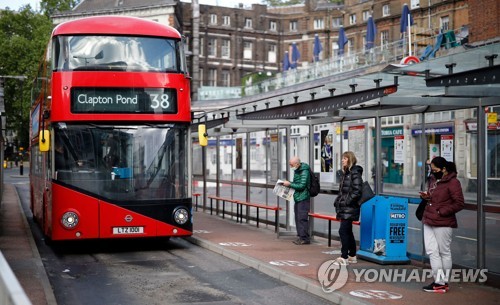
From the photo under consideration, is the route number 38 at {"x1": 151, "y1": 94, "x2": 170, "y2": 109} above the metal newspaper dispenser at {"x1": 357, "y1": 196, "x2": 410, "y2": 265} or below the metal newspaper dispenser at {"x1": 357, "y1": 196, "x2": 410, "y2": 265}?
above

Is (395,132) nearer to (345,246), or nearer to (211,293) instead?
(345,246)

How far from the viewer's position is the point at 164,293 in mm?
9969

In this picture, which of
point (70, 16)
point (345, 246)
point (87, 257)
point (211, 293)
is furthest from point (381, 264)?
point (70, 16)

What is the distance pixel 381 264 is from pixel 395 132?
2324 millimetres

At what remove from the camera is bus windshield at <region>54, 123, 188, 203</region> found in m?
13.6

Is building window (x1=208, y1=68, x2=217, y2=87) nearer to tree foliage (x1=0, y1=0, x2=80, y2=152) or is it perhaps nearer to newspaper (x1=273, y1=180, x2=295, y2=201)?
tree foliage (x1=0, y1=0, x2=80, y2=152)

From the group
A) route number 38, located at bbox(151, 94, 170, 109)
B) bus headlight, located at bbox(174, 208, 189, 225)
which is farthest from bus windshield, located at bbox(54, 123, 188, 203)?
route number 38, located at bbox(151, 94, 170, 109)

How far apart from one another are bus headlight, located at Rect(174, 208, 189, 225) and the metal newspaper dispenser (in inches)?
157

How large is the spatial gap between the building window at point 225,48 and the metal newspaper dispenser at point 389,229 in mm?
72918

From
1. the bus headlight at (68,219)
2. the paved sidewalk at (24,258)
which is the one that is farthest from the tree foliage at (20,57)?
the bus headlight at (68,219)

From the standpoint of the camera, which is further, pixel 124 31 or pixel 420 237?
pixel 124 31

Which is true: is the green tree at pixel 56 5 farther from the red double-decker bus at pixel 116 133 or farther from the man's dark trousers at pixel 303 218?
the man's dark trousers at pixel 303 218

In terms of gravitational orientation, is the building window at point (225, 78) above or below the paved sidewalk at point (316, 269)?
above
